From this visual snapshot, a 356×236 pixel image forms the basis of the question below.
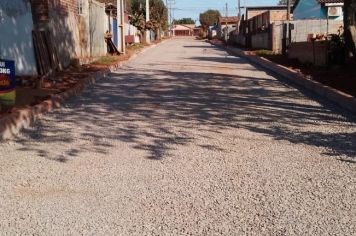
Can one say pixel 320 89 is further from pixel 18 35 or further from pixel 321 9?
pixel 321 9

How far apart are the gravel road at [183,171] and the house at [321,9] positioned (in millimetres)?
27759

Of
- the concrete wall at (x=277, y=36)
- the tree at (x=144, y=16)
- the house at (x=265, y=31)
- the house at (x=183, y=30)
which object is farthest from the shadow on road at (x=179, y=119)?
the house at (x=183, y=30)

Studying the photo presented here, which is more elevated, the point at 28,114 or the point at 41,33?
the point at 41,33

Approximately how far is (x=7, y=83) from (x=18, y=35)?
173 inches

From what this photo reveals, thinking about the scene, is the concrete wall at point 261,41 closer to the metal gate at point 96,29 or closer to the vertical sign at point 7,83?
the metal gate at point 96,29

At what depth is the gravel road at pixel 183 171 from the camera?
4.32 m

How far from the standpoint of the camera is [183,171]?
5719 millimetres

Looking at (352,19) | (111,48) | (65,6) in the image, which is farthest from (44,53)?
(111,48)

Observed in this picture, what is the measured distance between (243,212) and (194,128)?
352 centimetres

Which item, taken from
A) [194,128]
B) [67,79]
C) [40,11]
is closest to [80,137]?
[194,128]

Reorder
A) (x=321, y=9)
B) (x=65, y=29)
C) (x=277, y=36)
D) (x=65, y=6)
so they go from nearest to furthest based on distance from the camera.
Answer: (x=65, y=29) → (x=65, y=6) → (x=277, y=36) → (x=321, y=9)

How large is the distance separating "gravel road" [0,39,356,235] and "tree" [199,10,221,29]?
129 m

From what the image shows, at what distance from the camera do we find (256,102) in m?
10.6

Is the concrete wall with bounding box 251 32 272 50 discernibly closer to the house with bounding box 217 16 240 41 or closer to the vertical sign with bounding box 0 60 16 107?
the vertical sign with bounding box 0 60 16 107
